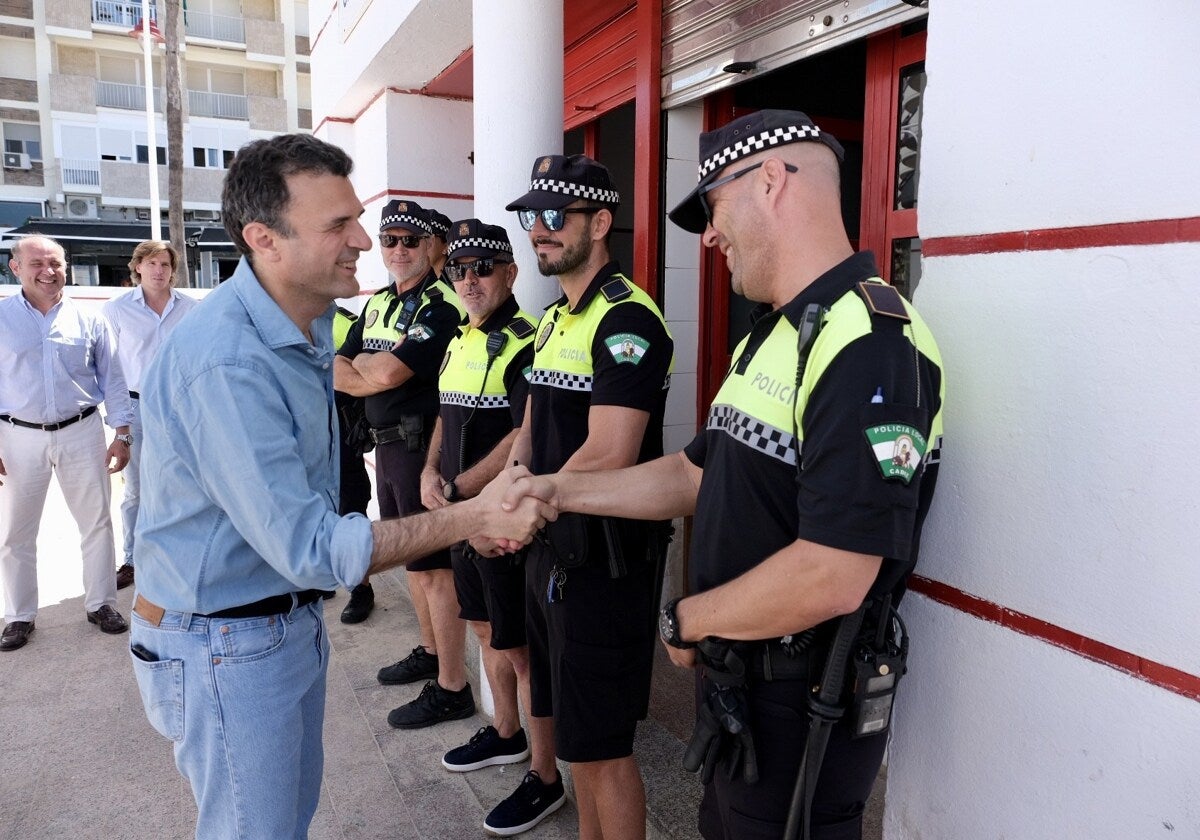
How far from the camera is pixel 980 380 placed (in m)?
1.62

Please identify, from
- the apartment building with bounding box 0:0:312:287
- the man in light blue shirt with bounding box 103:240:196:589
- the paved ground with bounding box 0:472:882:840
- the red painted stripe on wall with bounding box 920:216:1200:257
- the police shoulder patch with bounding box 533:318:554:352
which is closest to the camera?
the red painted stripe on wall with bounding box 920:216:1200:257

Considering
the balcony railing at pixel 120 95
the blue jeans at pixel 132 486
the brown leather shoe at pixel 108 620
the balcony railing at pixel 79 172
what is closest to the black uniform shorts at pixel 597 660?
the brown leather shoe at pixel 108 620

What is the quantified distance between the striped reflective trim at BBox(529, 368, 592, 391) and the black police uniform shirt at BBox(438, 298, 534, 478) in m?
0.50

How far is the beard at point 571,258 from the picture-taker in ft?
8.64

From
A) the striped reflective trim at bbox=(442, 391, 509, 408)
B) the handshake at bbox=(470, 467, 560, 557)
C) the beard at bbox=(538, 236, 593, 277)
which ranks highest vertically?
the beard at bbox=(538, 236, 593, 277)

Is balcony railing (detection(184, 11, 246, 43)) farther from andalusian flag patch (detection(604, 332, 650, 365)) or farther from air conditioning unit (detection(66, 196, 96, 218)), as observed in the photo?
andalusian flag patch (detection(604, 332, 650, 365))

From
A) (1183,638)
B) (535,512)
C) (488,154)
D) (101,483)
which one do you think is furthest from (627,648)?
(101,483)

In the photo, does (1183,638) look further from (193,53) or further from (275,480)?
(193,53)

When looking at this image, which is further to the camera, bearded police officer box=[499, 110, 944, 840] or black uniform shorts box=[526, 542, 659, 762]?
black uniform shorts box=[526, 542, 659, 762]

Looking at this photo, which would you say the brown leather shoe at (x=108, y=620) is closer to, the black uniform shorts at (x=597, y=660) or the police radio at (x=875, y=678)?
the black uniform shorts at (x=597, y=660)

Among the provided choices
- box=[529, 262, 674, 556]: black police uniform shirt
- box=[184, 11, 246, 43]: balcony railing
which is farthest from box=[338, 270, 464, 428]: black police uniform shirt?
box=[184, 11, 246, 43]: balcony railing

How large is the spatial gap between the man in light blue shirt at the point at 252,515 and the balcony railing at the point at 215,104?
32.1 m

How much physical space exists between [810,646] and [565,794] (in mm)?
1906

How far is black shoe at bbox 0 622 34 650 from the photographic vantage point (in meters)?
4.59
